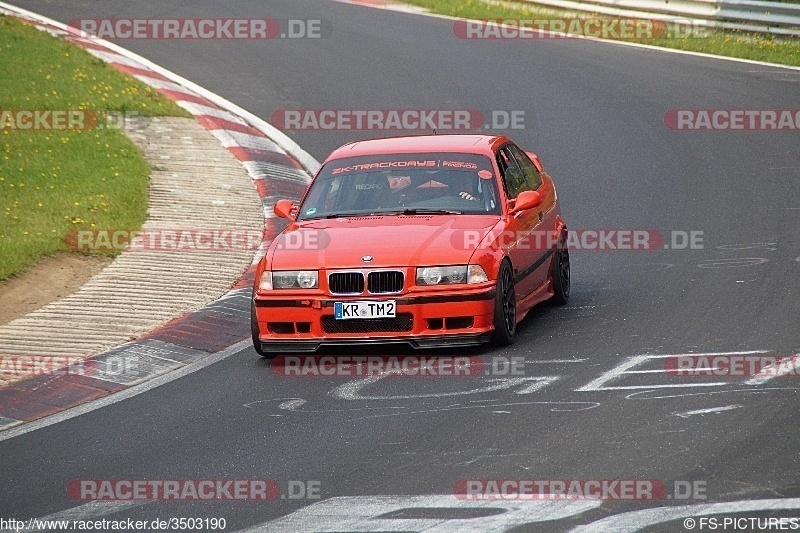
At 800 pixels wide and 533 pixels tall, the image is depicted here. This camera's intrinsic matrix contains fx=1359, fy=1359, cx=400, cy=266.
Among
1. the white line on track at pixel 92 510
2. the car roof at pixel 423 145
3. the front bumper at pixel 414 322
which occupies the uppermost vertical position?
the car roof at pixel 423 145

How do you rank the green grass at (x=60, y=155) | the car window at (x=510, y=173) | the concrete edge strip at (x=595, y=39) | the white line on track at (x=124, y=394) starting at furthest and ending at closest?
the concrete edge strip at (x=595, y=39)
the green grass at (x=60, y=155)
the car window at (x=510, y=173)
the white line on track at (x=124, y=394)

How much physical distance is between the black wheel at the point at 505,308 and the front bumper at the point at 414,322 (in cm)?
7

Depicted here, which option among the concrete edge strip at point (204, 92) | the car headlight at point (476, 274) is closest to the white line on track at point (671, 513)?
the car headlight at point (476, 274)

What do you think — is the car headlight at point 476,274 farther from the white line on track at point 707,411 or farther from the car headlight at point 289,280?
the white line on track at point 707,411

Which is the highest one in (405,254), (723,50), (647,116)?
(723,50)

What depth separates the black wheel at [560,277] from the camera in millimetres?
11570

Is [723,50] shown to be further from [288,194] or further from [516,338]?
[516,338]

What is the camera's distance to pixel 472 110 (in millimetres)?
19969

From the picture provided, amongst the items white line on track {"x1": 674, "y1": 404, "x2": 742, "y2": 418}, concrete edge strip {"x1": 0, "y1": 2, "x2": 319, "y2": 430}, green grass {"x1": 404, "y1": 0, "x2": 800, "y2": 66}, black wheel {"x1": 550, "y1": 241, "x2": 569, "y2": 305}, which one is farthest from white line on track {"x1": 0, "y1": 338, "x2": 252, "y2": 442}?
green grass {"x1": 404, "y1": 0, "x2": 800, "y2": 66}

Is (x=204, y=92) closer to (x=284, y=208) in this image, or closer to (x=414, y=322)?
(x=284, y=208)

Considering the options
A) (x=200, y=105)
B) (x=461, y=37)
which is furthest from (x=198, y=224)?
(x=461, y=37)

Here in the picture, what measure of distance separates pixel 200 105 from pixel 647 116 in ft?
21.4

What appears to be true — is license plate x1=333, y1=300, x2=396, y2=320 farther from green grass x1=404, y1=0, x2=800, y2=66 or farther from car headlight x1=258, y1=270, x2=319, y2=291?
green grass x1=404, y1=0, x2=800, y2=66

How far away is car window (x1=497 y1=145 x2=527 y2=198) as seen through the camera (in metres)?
11.2
